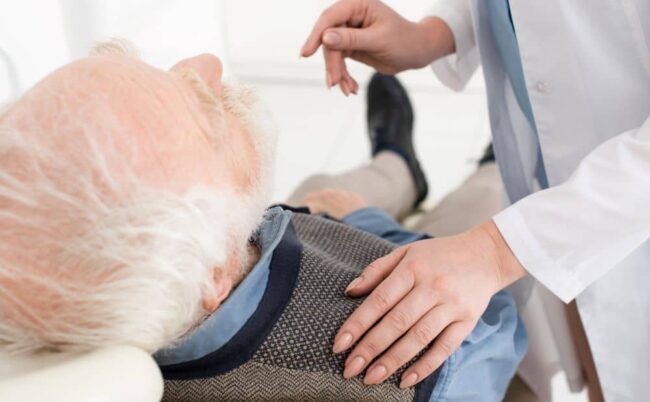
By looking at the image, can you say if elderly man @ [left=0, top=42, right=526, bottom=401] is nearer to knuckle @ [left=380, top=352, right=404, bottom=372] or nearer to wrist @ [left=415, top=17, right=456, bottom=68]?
knuckle @ [left=380, top=352, right=404, bottom=372]

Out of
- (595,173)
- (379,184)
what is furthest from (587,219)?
(379,184)

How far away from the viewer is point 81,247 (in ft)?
2.11

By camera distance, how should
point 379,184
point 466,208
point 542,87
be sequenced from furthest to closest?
1. point 379,184
2. point 466,208
3. point 542,87

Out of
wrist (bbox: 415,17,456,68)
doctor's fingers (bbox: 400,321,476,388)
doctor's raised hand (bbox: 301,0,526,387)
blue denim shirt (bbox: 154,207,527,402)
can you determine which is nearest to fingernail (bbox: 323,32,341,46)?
wrist (bbox: 415,17,456,68)

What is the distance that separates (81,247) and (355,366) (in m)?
0.32

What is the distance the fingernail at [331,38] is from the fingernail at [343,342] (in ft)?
1.71

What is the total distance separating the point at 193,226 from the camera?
69cm

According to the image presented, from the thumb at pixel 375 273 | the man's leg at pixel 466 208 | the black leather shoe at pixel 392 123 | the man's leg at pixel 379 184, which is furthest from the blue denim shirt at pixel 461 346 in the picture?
the black leather shoe at pixel 392 123

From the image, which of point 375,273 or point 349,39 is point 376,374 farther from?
point 349,39

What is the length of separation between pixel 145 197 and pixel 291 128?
1.88m

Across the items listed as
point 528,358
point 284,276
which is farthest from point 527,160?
point 284,276

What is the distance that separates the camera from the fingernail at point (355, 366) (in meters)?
0.82

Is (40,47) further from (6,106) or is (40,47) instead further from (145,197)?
(145,197)

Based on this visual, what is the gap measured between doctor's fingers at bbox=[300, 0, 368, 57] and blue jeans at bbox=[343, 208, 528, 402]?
458mm
